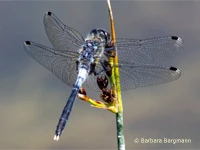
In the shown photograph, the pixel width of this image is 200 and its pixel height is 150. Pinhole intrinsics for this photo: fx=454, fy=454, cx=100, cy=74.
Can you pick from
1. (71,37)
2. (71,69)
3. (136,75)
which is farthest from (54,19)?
(136,75)

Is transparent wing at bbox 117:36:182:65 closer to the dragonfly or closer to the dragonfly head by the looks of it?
the dragonfly

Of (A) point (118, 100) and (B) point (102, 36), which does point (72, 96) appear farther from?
(A) point (118, 100)

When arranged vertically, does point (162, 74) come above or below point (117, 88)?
above

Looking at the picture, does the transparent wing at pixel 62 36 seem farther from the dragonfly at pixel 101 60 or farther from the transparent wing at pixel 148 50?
the transparent wing at pixel 148 50

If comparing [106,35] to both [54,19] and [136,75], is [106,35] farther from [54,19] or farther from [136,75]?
[54,19]

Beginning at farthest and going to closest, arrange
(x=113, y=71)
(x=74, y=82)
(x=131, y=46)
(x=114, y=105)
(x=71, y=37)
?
1. (x=71, y=37)
2. (x=131, y=46)
3. (x=74, y=82)
4. (x=113, y=71)
5. (x=114, y=105)

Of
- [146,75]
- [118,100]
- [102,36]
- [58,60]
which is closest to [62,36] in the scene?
[58,60]
